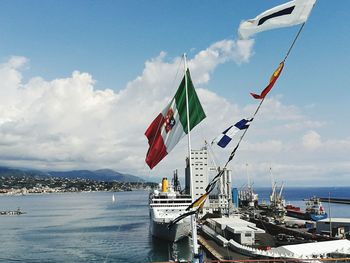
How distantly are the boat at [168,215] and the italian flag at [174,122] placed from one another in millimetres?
39236

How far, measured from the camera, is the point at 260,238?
60312 millimetres

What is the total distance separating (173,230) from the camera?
6469 centimetres

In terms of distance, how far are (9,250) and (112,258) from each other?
2102cm

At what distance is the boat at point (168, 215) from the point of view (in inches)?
2574

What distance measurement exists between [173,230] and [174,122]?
155 feet

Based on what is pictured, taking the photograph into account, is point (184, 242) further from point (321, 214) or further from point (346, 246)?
point (321, 214)

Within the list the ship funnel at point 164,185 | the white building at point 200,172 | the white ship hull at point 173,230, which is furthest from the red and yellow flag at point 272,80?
the white building at point 200,172

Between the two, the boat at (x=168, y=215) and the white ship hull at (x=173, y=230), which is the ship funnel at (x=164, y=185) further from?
the white ship hull at (x=173, y=230)

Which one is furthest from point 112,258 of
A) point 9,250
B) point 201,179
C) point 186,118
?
point 201,179

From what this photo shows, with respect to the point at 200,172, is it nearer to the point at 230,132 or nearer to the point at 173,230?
the point at 173,230

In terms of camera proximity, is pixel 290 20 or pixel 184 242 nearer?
pixel 290 20

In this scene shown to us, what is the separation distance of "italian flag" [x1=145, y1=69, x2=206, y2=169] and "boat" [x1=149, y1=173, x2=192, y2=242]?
39.2 metres

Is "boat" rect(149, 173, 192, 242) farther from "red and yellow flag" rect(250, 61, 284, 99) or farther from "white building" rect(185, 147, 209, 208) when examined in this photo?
"red and yellow flag" rect(250, 61, 284, 99)

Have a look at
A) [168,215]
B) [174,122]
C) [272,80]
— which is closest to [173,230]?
[168,215]
